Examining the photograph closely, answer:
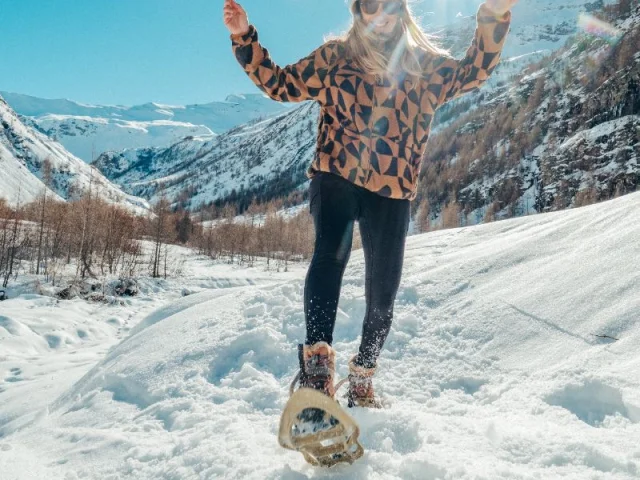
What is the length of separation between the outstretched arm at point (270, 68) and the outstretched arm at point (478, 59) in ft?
1.79

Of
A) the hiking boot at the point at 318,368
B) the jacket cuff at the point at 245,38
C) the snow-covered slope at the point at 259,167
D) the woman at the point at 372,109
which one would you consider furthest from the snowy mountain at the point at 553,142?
the snow-covered slope at the point at 259,167

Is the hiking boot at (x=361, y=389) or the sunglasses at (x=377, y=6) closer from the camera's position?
the sunglasses at (x=377, y=6)

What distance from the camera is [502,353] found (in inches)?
101

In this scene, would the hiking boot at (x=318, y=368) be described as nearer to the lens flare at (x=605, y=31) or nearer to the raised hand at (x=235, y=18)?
the raised hand at (x=235, y=18)

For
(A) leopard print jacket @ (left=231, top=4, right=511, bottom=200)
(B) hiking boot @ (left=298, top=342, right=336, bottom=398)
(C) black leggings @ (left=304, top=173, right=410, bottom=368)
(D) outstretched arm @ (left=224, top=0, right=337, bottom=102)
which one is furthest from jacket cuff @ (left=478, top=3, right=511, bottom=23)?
(B) hiking boot @ (left=298, top=342, right=336, bottom=398)

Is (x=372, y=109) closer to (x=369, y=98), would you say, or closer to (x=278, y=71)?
(x=369, y=98)

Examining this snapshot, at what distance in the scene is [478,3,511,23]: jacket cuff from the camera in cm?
187

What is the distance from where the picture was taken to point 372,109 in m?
1.79

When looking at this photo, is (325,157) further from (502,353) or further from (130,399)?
(130,399)

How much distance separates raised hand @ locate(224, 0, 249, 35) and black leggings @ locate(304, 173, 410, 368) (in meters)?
0.74

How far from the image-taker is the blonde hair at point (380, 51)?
5.85ft

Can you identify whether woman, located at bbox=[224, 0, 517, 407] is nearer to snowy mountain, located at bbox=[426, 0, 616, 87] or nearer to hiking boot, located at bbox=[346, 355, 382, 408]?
hiking boot, located at bbox=[346, 355, 382, 408]

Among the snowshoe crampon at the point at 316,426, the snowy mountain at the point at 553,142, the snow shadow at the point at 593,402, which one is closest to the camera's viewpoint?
the snowshoe crampon at the point at 316,426

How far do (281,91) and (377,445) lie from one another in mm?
1503
